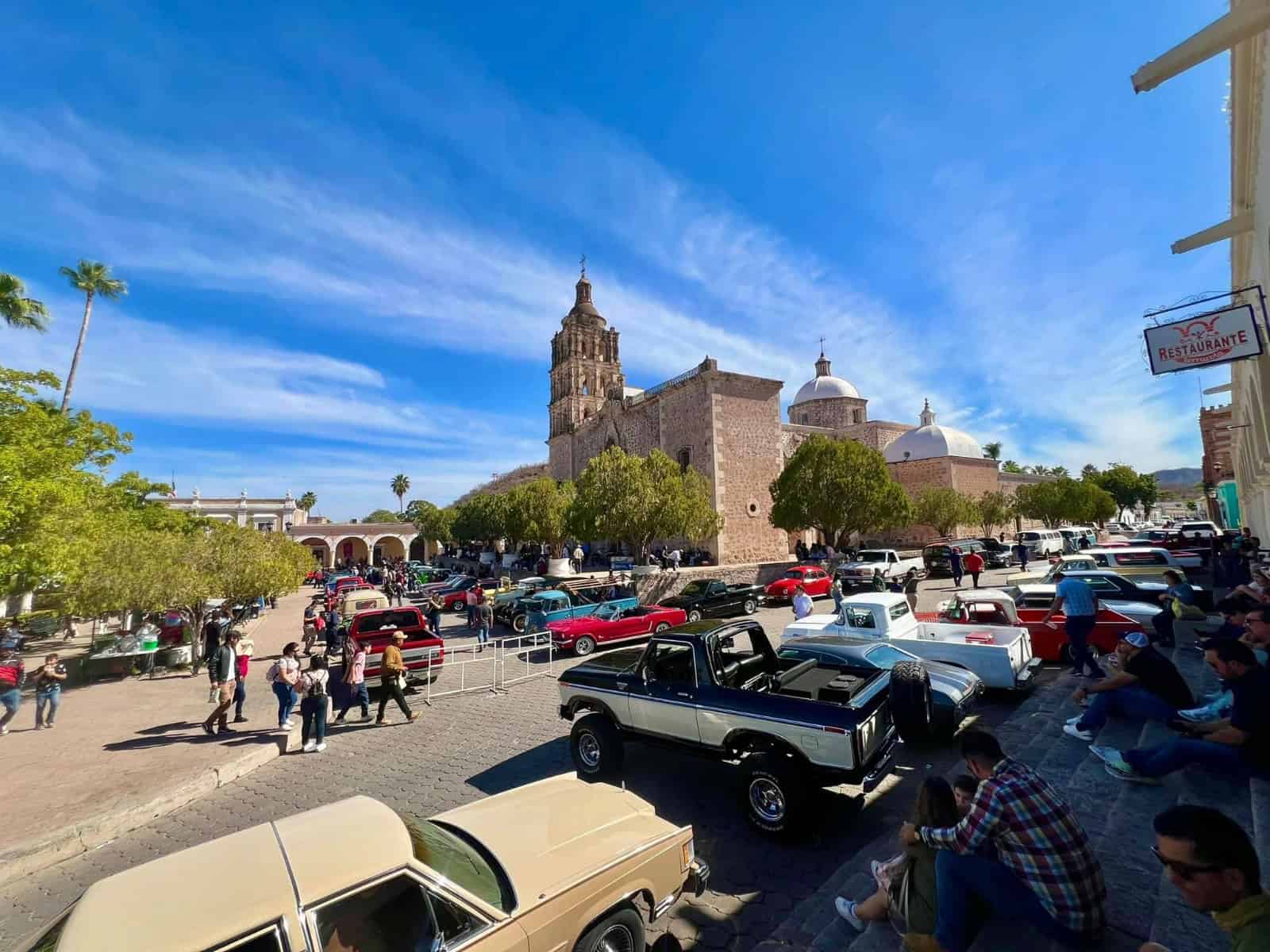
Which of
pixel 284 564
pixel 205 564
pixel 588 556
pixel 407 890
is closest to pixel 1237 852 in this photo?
pixel 407 890

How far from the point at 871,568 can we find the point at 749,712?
54.6 feet

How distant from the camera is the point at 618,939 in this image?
120 inches

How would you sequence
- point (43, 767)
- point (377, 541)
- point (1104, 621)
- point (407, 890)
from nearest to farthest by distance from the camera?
point (407, 890), point (43, 767), point (1104, 621), point (377, 541)

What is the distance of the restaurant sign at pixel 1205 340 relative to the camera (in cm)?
745

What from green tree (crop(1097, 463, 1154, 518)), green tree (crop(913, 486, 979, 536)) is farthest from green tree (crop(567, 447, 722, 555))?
green tree (crop(1097, 463, 1154, 518))

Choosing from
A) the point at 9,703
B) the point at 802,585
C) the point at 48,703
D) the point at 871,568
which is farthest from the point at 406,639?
the point at 871,568

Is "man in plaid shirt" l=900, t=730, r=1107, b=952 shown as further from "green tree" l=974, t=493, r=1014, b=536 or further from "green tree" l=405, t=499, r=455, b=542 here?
"green tree" l=405, t=499, r=455, b=542

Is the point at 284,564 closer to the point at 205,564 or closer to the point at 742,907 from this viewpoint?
the point at 205,564

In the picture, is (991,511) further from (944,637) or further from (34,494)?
(34,494)

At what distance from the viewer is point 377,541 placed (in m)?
72.5

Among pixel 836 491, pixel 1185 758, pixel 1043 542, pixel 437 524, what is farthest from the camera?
pixel 437 524

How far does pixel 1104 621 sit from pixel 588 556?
34091mm

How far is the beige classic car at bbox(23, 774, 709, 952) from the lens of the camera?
6.98 ft

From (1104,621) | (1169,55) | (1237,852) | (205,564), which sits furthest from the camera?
(205,564)
